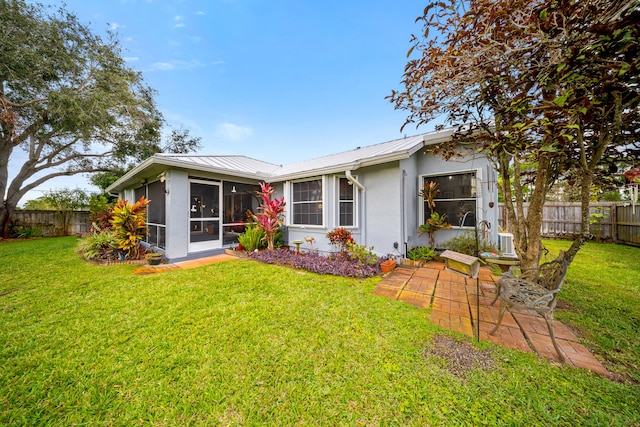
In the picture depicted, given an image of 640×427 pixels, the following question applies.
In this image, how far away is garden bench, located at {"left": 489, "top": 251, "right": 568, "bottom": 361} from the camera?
2.34 metres

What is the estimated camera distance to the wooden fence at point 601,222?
24.7 feet

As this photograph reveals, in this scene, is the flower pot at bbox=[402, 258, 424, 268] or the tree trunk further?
→ the tree trunk

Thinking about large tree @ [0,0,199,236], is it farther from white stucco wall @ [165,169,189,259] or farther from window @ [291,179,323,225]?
window @ [291,179,323,225]

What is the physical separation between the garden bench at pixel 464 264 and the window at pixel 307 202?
4.23m

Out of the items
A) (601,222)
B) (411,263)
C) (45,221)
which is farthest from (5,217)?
(601,222)

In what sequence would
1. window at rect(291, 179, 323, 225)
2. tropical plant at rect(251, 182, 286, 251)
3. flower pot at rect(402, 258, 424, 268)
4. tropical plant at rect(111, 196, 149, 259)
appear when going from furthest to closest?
1. window at rect(291, 179, 323, 225)
2. tropical plant at rect(251, 182, 286, 251)
3. tropical plant at rect(111, 196, 149, 259)
4. flower pot at rect(402, 258, 424, 268)

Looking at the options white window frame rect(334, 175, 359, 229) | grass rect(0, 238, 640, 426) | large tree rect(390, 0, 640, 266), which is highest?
large tree rect(390, 0, 640, 266)

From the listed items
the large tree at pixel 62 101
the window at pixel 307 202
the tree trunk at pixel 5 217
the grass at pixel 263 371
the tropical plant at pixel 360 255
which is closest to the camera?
the grass at pixel 263 371

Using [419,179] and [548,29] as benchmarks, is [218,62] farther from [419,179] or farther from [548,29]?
[548,29]

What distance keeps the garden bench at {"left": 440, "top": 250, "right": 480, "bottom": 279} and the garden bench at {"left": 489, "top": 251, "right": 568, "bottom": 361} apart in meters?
0.37

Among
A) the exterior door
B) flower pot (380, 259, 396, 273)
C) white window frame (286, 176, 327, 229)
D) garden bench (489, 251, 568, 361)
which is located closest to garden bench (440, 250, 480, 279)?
garden bench (489, 251, 568, 361)

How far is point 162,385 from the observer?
77.7 inches

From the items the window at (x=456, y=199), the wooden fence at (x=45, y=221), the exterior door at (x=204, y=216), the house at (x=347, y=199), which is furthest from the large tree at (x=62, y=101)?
the window at (x=456, y=199)

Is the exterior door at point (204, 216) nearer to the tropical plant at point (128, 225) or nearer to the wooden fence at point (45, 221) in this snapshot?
the tropical plant at point (128, 225)
